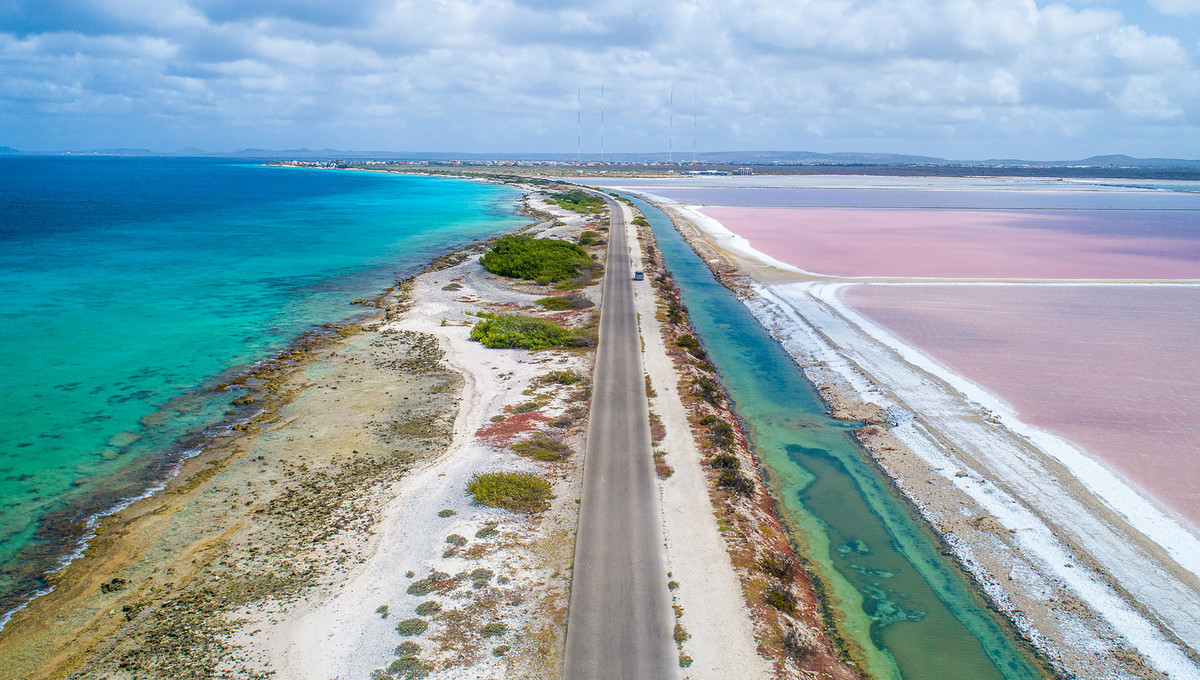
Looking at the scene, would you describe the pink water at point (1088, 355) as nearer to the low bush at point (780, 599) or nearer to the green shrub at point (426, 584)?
the low bush at point (780, 599)

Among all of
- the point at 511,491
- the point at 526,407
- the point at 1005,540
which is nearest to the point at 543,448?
the point at 511,491

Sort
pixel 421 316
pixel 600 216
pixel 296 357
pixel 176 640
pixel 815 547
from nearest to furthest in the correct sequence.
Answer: pixel 176 640
pixel 815 547
pixel 296 357
pixel 421 316
pixel 600 216

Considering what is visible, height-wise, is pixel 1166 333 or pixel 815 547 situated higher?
pixel 1166 333

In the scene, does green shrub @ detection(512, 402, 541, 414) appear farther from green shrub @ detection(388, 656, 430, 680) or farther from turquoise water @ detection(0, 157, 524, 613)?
green shrub @ detection(388, 656, 430, 680)

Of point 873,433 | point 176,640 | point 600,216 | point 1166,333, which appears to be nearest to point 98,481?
point 176,640

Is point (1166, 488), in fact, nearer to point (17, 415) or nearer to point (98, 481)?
point (98, 481)

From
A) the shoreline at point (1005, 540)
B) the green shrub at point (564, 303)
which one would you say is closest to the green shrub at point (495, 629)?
the shoreline at point (1005, 540)

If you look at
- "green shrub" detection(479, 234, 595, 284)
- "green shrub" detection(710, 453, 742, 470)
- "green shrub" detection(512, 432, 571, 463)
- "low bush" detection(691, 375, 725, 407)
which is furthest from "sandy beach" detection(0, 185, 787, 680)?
"green shrub" detection(479, 234, 595, 284)
